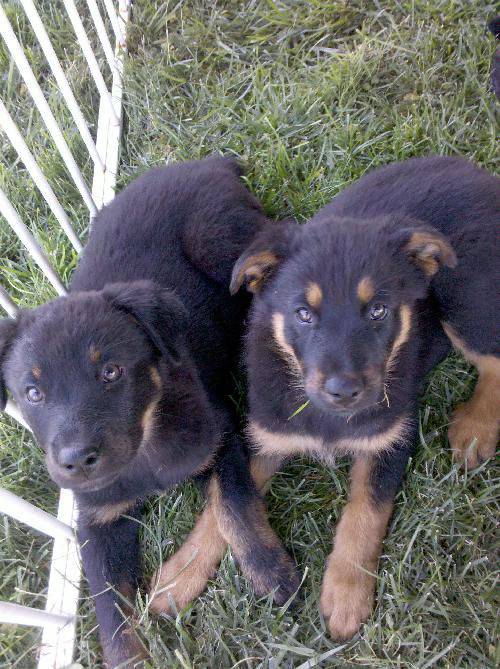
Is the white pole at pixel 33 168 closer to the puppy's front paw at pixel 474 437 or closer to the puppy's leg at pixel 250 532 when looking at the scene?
the puppy's leg at pixel 250 532

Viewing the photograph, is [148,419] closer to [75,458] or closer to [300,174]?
[75,458]

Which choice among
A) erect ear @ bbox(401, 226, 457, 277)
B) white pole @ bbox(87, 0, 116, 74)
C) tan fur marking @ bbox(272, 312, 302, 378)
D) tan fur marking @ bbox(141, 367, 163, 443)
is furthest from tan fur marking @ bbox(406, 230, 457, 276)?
white pole @ bbox(87, 0, 116, 74)

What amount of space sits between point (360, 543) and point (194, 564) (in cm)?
82

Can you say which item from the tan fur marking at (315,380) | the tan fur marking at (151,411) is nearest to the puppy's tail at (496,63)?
the tan fur marking at (315,380)

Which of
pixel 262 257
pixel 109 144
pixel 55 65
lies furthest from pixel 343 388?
pixel 109 144

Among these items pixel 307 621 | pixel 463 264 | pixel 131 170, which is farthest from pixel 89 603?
pixel 131 170

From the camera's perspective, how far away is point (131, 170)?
15.3 feet

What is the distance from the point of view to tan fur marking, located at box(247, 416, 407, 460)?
3.18 metres

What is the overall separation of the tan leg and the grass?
0.23ft

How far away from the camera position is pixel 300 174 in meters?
4.47

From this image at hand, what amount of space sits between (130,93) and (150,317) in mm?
2606

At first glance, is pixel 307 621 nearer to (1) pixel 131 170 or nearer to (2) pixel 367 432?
(2) pixel 367 432

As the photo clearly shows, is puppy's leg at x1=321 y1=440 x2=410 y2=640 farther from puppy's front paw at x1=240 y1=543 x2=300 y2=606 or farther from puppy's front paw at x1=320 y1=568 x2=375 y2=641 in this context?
puppy's front paw at x1=240 y1=543 x2=300 y2=606

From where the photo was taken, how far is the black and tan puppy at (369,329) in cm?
271
